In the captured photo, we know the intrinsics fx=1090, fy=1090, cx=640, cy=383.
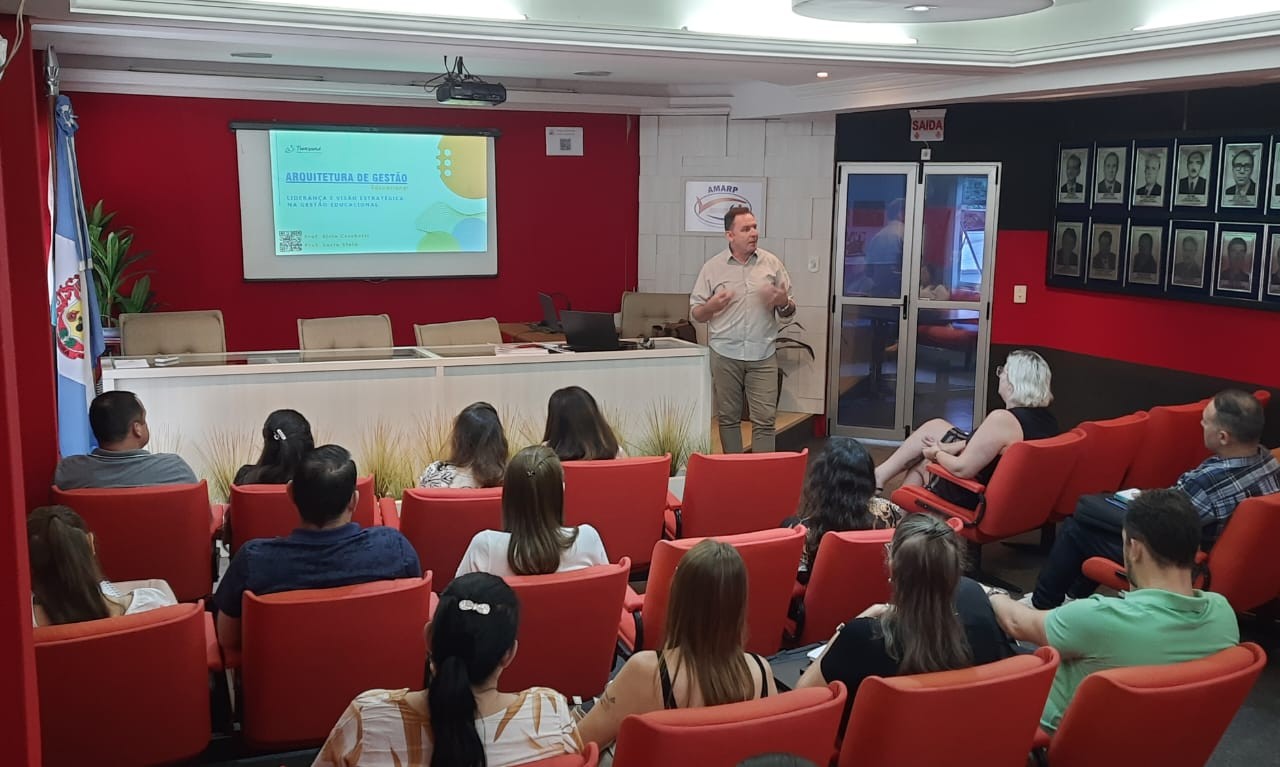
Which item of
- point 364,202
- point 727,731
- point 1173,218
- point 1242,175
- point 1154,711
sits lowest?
point 1154,711

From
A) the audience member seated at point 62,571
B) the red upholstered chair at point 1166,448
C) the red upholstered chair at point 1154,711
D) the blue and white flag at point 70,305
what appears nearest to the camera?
the red upholstered chair at point 1154,711

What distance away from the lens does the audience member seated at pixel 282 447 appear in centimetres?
402

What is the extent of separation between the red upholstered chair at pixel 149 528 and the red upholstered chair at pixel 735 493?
1778 mm

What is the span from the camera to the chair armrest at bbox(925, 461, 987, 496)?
4.98 metres

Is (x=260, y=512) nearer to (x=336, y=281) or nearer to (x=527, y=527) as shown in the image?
(x=527, y=527)

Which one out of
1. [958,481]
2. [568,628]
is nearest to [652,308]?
[958,481]

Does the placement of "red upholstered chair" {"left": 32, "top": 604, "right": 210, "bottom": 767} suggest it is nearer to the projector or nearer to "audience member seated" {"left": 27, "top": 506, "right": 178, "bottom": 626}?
"audience member seated" {"left": 27, "top": 506, "right": 178, "bottom": 626}

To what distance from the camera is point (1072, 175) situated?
7.57 meters

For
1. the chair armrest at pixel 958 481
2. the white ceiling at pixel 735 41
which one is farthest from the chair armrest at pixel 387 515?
the chair armrest at pixel 958 481

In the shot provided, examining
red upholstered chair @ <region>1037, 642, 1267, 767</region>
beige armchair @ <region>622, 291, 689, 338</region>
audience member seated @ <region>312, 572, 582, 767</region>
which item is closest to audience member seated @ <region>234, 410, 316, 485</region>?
audience member seated @ <region>312, 572, 582, 767</region>

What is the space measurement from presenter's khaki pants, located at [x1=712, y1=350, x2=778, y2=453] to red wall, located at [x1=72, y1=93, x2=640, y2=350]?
332 cm

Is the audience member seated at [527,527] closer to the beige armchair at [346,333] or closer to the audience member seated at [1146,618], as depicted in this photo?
the audience member seated at [1146,618]

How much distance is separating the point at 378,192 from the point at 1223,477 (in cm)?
668

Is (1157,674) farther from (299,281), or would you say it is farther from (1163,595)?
(299,281)
